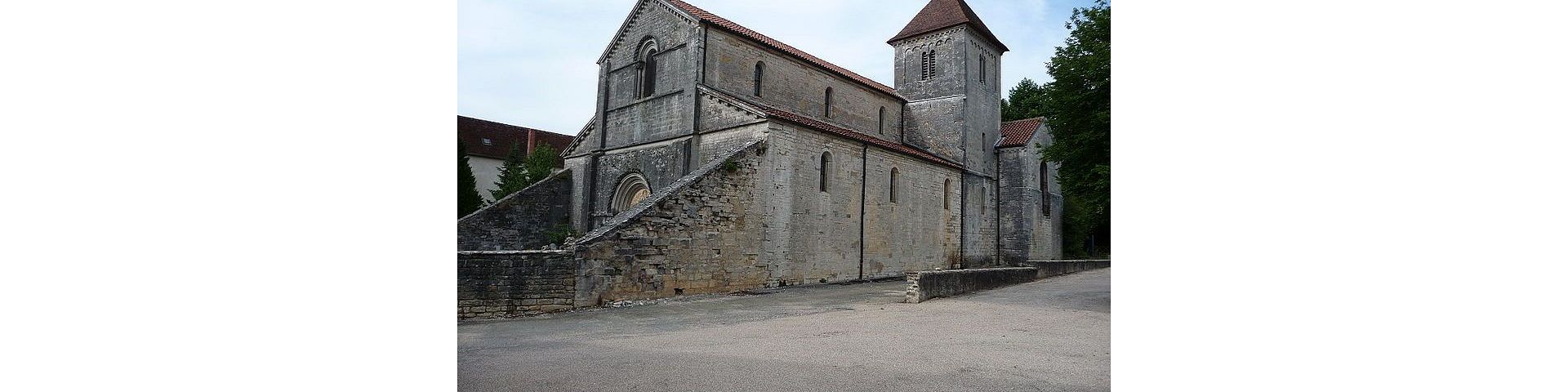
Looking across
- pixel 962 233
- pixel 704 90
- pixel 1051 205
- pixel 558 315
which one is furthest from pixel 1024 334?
pixel 1051 205

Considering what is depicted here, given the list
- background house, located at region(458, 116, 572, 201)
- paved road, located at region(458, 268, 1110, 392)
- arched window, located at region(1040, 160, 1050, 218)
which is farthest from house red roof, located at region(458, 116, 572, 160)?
paved road, located at region(458, 268, 1110, 392)

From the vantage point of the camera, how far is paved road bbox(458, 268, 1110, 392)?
18.2 ft

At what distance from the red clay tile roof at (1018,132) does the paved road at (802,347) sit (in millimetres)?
16471

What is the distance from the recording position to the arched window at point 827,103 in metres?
23.2

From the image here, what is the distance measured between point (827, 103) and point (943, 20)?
7498 millimetres

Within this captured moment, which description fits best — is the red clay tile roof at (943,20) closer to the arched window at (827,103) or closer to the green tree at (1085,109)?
the arched window at (827,103)

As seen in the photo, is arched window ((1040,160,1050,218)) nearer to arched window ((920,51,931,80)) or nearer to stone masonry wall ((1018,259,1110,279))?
stone masonry wall ((1018,259,1110,279))

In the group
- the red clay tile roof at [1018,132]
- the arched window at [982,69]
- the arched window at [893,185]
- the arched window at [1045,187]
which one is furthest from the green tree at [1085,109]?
the arched window at [1045,187]

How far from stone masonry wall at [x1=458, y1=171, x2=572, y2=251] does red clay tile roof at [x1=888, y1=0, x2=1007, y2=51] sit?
589 inches

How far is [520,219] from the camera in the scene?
2058 cm

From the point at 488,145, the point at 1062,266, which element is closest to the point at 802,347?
the point at 1062,266

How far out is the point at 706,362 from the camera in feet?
21.0

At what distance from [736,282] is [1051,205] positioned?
19.5 meters

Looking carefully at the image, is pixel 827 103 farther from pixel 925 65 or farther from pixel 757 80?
pixel 925 65
